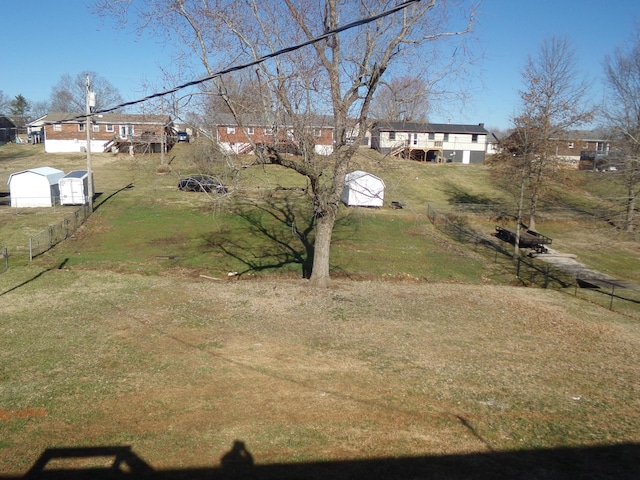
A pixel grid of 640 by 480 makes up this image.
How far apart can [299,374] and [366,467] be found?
11.5ft

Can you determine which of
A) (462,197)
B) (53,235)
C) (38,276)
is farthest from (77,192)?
(462,197)

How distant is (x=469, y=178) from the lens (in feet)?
196

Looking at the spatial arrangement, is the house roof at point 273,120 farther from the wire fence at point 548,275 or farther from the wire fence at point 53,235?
the wire fence at point 548,275

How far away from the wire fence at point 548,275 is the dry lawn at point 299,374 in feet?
12.5

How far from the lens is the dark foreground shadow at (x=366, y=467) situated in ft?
21.4

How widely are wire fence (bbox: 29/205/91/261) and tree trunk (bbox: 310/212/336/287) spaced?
1188 cm

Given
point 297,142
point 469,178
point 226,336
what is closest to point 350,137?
point 297,142

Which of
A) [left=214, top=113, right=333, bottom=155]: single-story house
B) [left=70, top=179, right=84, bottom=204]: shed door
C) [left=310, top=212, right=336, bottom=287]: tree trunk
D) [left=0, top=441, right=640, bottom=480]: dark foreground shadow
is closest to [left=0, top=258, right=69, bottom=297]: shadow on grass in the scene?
[left=214, top=113, right=333, bottom=155]: single-story house

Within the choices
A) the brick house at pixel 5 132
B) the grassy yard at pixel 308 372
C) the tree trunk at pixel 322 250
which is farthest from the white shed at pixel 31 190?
the brick house at pixel 5 132

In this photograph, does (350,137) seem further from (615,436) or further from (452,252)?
(452,252)

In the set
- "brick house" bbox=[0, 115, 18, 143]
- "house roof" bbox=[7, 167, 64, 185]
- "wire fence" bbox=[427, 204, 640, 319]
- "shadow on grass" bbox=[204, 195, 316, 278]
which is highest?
"brick house" bbox=[0, 115, 18, 143]

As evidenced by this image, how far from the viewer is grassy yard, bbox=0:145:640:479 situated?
7.18 meters

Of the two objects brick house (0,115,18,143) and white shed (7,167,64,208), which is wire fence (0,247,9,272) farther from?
brick house (0,115,18,143)

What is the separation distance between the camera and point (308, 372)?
10.2 m
